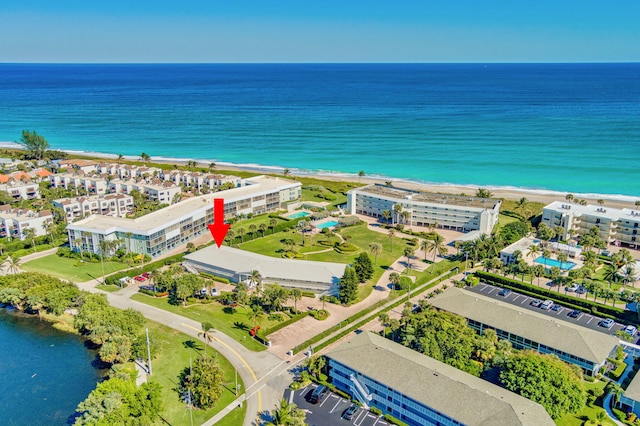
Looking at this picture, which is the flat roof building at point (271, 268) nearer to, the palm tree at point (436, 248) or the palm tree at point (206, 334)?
the palm tree at point (206, 334)

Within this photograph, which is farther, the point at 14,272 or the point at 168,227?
the point at 168,227

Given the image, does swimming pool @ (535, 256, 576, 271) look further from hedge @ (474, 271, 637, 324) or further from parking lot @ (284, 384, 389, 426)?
parking lot @ (284, 384, 389, 426)

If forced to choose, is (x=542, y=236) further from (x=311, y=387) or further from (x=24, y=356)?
(x=24, y=356)

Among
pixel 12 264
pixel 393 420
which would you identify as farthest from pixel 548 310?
pixel 12 264

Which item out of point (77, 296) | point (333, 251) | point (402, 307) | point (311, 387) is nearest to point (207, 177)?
point (333, 251)

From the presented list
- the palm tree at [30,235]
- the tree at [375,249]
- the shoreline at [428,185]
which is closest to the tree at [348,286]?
the tree at [375,249]

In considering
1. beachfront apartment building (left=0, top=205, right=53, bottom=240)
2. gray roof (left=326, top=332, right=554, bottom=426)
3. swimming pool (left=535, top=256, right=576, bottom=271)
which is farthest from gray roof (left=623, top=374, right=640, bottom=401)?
beachfront apartment building (left=0, top=205, right=53, bottom=240)

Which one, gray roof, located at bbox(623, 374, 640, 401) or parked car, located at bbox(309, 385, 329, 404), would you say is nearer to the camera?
gray roof, located at bbox(623, 374, 640, 401)
